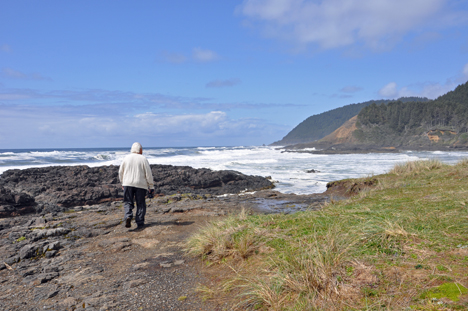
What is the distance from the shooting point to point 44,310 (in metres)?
3.03

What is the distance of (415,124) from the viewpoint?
2876 inches

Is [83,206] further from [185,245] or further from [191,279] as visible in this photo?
[191,279]

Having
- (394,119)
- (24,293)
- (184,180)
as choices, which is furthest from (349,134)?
(24,293)

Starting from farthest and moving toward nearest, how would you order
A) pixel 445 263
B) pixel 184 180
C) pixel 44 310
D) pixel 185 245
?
pixel 184 180 → pixel 185 245 → pixel 44 310 → pixel 445 263

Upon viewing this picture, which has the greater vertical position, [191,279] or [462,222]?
[462,222]

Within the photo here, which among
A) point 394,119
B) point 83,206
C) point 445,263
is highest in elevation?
point 394,119

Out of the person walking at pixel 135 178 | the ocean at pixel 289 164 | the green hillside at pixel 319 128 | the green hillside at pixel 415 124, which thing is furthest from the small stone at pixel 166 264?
the green hillside at pixel 319 128

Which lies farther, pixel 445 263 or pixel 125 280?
pixel 125 280

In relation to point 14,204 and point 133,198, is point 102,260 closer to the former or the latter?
point 133,198

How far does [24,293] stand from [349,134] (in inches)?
3519

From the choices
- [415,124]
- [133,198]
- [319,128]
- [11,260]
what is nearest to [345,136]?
Answer: [415,124]

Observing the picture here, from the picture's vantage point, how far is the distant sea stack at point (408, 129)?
63241 millimetres

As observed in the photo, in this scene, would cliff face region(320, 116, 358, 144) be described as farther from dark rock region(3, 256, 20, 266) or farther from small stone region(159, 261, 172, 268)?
dark rock region(3, 256, 20, 266)

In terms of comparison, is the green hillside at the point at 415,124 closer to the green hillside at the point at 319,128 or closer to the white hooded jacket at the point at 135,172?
the white hooded jacket at the point at 135,172
